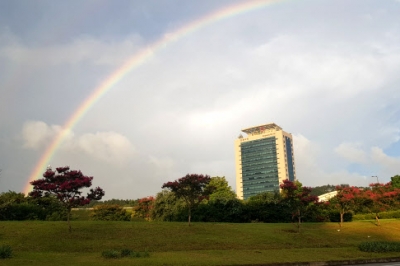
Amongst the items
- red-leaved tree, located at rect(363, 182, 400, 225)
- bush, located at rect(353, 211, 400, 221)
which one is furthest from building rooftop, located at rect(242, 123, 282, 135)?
red-leaved tree, located at rect(363, 182, 400, 225)

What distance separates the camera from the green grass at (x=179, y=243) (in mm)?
18547

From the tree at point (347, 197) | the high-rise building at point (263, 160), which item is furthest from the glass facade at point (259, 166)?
the tree at point (347, 197)

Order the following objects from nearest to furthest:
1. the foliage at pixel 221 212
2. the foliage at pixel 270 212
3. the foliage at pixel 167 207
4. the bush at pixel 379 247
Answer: the bush at pixel 379 247
the foliage at pixel 221 212
the foliage at pixel 270 212
the foliage at pixel 167 207

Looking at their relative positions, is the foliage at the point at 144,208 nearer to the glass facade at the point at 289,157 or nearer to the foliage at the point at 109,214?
the foliage at the point at 109,214

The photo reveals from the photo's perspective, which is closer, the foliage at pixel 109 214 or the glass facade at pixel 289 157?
the foliage at pixel 109 214

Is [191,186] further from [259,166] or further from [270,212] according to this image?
[259,166]

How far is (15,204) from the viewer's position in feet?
133

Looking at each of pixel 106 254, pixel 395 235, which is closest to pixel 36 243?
pixel 106 254

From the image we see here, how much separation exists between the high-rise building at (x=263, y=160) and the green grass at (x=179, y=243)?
487 feet

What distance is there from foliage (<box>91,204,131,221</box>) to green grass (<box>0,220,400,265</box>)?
65.6ft

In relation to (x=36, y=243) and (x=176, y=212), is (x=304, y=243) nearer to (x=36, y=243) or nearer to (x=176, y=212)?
(x=36, y=243)

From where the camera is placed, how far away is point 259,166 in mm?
186125

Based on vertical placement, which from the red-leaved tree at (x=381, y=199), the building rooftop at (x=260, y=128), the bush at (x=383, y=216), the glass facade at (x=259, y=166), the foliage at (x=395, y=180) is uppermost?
the building rooftop at (x=260, y=128)

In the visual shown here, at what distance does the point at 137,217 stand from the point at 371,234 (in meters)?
37.0
